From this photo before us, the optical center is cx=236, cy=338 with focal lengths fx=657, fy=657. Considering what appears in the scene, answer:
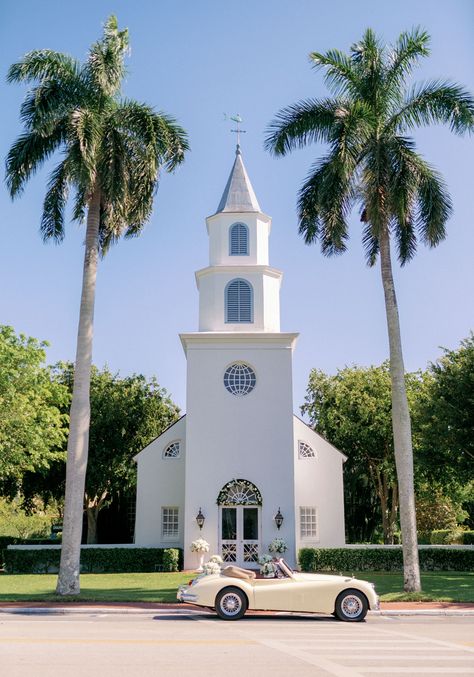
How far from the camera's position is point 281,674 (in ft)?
25.8

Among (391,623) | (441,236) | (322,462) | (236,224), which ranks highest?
(236,224)

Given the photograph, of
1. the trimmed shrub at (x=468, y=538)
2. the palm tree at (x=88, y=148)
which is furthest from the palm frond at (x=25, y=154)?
the trimmed shrub at (x=468, y=538)

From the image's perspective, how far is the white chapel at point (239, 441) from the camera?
25.6m

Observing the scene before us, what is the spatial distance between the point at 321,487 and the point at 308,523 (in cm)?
164

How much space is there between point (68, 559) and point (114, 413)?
1830cm

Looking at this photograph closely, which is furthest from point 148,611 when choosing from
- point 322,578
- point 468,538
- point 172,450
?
point 468,538

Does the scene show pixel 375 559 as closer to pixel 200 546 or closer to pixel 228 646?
pixel 200 546

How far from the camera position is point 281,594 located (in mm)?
13328

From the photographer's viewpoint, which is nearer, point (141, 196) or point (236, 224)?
point (141, 196)

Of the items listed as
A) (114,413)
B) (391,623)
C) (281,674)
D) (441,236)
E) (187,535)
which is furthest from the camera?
(114,413)

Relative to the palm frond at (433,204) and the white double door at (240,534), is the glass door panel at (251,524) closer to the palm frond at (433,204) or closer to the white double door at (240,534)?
the white double door at (240,534)

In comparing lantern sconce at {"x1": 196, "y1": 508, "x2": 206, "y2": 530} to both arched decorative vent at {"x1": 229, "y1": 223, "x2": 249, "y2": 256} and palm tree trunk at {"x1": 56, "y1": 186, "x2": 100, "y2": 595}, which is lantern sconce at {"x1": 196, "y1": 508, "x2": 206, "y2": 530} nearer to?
palm tree trunk at {"x1": 56, "y1": 186, "x2": 100, "y2": 595}

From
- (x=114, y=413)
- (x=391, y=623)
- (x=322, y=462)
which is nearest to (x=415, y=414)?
(x=322, y=462)

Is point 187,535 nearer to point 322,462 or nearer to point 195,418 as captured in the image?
point 195,418
